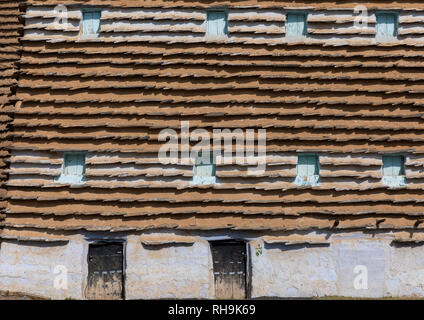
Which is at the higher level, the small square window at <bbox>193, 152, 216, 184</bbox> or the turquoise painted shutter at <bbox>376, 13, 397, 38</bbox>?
the turquoise painted shutter at <bbox>376, 13, 397, 38</bbox>

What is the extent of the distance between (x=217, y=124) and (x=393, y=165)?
528 centimetres

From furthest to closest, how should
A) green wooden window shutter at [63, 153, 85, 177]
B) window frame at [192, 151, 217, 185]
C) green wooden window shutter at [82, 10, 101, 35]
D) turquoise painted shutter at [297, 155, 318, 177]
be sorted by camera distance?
green wooden window shutter at [82, 10, 101, 35], green wooden window shutter at [63, 153, 85, 177], turquoise painted shutter at [297, 155, 318, 177], window frame at [192, 151, 217, 185]

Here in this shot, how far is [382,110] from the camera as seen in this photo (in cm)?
1563

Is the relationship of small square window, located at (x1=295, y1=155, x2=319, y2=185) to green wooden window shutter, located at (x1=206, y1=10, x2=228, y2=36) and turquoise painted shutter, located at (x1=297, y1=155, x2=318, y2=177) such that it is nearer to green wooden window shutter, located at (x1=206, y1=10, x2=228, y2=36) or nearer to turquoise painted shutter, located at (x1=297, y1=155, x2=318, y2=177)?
turquoise painted shutter, located at (x1=297, y1=155, x2=318, y2=177)

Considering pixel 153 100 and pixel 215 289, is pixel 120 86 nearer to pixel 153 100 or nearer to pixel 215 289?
pixel 153 100

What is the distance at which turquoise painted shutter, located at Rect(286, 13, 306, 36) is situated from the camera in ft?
52.3

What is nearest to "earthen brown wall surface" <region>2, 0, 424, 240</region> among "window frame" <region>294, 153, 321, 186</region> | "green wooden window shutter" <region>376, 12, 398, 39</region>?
"window frame" <region>294, 153, 321, 186</region>

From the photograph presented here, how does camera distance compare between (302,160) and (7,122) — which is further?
(7,122)

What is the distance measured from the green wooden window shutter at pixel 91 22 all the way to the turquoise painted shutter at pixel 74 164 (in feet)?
12.2

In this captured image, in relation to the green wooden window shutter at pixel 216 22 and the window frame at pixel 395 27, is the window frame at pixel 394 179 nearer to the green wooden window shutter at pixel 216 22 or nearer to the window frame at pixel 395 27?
the window frame at pixel 395 27

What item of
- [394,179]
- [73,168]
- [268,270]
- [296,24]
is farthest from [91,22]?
[394,179]

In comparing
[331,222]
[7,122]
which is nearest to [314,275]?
[331,222]

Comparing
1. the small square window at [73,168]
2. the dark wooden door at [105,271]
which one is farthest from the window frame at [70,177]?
the dark wooden door at [105,271]

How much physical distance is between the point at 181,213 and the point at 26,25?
7.36 meters
